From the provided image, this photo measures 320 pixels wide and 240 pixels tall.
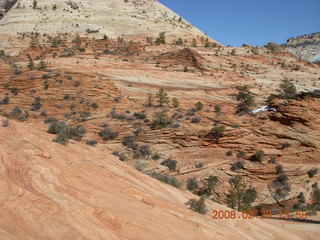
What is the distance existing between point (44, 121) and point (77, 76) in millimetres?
6135

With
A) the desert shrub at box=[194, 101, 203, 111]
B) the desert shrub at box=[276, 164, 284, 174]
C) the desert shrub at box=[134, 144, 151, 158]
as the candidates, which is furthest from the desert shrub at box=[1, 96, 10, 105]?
the desert shrub at box=[276, 164, 284, 174]

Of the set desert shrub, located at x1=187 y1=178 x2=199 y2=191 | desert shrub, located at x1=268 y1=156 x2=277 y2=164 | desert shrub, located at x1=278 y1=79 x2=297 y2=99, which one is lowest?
desert shrub, located at x1=187 y1=178 x2=199 y2=191

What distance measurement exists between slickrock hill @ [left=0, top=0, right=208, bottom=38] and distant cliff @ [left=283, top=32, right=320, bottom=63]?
30039 millimetres

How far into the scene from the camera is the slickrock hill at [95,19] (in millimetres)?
40156

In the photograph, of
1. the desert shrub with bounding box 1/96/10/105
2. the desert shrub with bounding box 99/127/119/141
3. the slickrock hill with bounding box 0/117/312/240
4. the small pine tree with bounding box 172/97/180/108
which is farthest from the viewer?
the small pine tree with bounding box 172/97/180/108

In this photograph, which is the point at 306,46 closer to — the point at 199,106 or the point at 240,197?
the point at 199,106

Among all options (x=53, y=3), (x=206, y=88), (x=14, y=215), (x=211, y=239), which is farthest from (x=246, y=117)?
(x=53, y=3)

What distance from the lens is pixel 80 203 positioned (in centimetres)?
448

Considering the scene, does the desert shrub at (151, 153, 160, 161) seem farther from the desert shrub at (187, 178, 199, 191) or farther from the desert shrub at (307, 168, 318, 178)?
the desert shrub at (307, 168, 318, 178)

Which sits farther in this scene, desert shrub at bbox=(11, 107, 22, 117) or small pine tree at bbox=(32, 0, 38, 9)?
small pine tree at bbox=(32, 0, 38, 9)

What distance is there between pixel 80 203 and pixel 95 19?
44.6 meters

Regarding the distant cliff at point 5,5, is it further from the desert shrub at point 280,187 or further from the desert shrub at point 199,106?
the desert shrub at point 280,187

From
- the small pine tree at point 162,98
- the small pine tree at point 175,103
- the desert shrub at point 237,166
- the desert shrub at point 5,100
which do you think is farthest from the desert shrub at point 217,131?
the desert shrub at point 5,100
